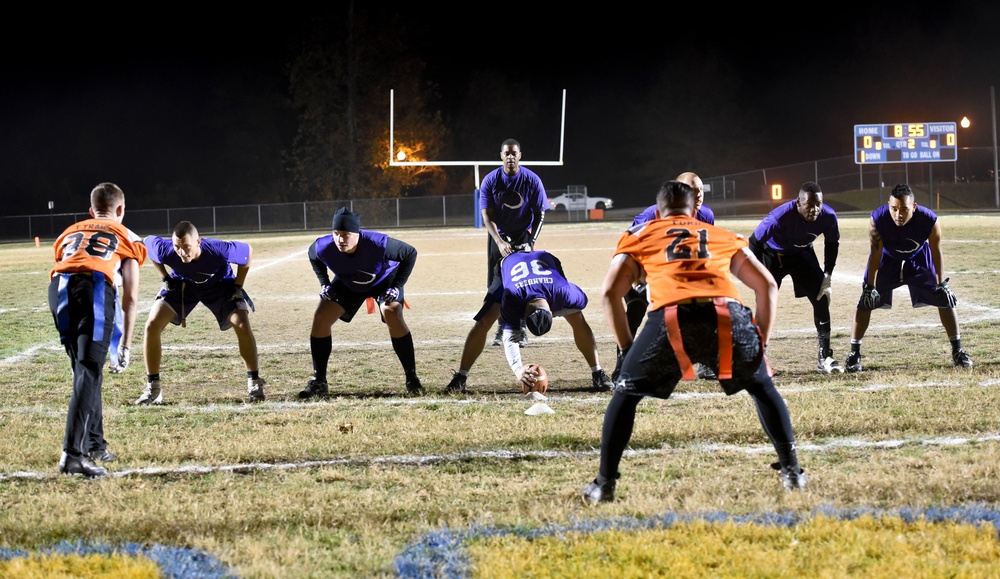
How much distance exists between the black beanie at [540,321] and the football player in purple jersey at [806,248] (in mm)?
2215

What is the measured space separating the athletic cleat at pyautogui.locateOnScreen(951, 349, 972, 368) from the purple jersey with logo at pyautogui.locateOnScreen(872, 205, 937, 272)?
29.4 inches

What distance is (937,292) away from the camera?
28.8 ft

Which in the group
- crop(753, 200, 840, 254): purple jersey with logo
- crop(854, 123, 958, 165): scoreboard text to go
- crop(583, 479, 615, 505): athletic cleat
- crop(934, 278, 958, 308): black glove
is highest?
crop(854, 123, 958, 165): scoreboard text to go

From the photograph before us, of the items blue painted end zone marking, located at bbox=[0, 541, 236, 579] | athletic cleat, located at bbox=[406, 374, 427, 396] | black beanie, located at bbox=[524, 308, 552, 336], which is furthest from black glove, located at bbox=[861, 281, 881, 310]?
blue painted end zone marking, located at bbox=[0, 541, 236, 579]

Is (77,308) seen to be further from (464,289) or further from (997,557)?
(464,289)

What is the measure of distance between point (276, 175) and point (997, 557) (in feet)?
201

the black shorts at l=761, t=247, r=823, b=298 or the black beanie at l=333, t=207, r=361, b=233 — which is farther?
the black shorts at l=761, t=247, r=823, b=298

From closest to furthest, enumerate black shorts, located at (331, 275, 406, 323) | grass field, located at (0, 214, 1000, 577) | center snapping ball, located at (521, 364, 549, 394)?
1. grass field, located at (0, 214, 1000, 577)
2. center snapping ball, located at (521, 364, 549, 394)
3. black shorts, located at (331, 275, 406, 323)

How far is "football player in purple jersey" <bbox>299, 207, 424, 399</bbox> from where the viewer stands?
26.9ft

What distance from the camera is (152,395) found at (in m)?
7.90

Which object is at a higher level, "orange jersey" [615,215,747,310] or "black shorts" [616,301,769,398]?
"orange jersey" [615,215,747,310]

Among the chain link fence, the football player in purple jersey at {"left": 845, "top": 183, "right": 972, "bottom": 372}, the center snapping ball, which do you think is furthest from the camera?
the chain link fence

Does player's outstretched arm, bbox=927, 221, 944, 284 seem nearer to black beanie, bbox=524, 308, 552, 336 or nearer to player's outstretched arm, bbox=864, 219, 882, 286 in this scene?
player's outstretched arm, bbox=864, 219, 882, 286

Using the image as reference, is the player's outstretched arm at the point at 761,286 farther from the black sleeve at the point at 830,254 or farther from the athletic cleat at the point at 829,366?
the black sleeve at the point at 830,254
